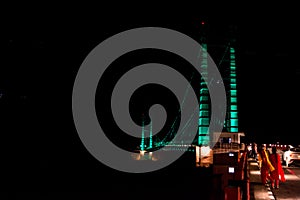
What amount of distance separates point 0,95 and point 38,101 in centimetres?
173

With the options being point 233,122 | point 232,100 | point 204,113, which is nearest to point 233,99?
point 232,100

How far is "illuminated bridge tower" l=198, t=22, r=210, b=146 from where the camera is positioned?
9262cm

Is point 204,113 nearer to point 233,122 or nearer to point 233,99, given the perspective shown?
point 233,99

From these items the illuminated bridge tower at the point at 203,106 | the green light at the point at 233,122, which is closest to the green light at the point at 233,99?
the green light at the point at 233,122

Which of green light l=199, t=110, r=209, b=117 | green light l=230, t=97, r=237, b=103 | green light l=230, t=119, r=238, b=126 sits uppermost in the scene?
green light l=230, t=97, r=237, b=103

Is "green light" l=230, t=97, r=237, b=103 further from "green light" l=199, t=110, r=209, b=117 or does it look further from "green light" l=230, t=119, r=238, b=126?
"green light" l=199, t=110, r=209, b=117

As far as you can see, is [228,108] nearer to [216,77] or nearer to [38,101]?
[216,77]

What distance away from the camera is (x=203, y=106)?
10275cm

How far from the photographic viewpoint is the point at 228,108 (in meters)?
91.1

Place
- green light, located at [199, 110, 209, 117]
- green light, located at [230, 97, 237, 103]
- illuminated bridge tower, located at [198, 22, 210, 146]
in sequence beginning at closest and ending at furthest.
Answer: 1. illuminated bridge tower, located at [198, 22, 210, 146]
2. green light, located at [230, 97, 237, 103]
3. green light, located at [199, 110, 209, 117]

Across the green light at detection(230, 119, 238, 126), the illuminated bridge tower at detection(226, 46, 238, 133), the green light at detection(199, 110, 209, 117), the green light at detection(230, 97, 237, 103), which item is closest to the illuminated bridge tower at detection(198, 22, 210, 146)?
the green light at detection(199, 110, 209, 117)

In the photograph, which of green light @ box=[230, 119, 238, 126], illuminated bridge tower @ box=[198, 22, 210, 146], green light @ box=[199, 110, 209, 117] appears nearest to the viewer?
green light @ box=[230, 119, 238, 126]

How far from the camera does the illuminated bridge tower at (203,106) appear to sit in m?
92.6

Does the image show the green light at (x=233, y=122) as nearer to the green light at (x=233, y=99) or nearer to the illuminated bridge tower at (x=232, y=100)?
the illuminated bridge tower at (x=232, y=100)
